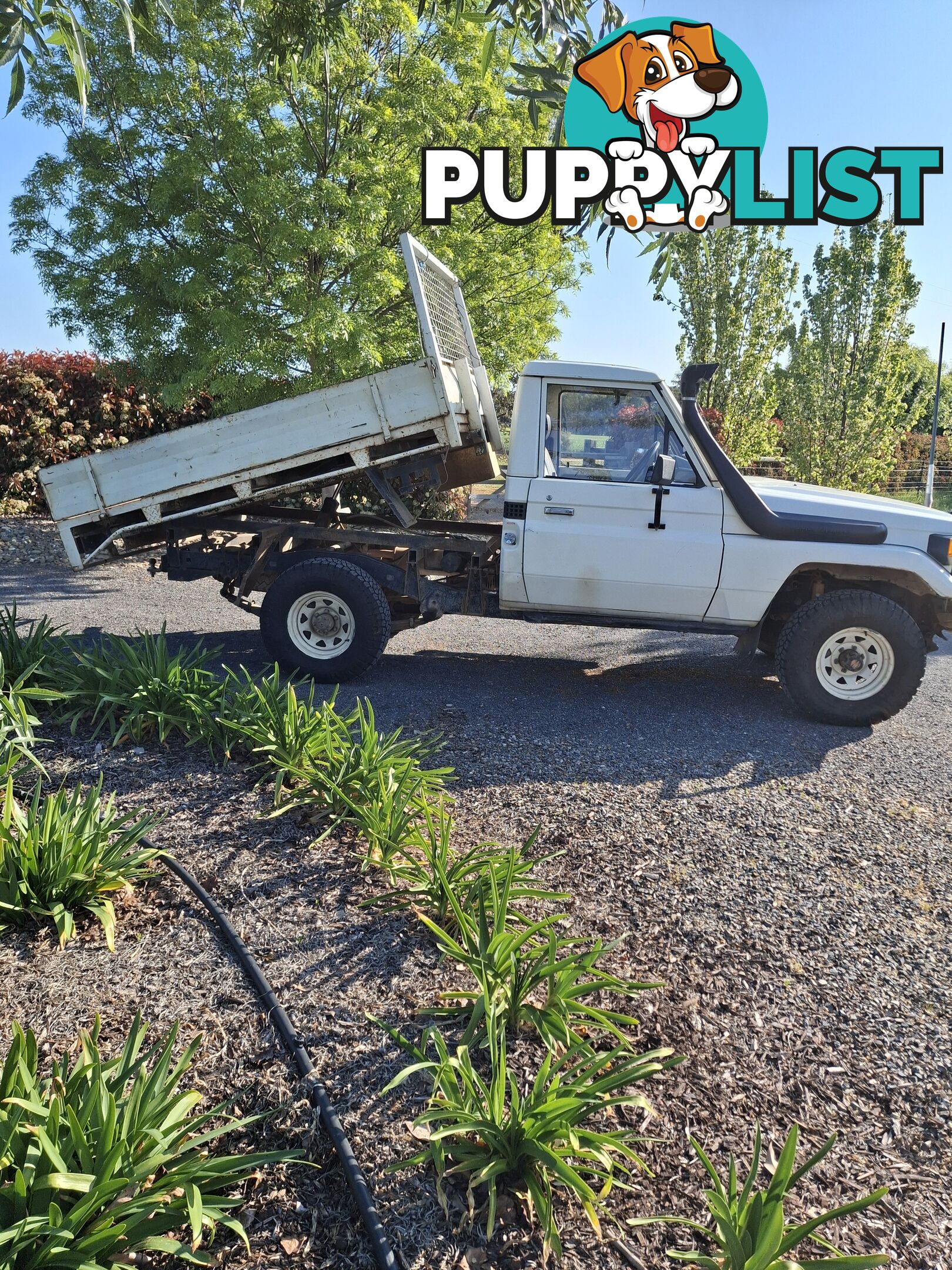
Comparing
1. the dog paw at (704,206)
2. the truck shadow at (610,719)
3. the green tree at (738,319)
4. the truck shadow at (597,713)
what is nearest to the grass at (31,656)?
the truck shadow at (597,713)

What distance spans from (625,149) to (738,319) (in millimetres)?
9229

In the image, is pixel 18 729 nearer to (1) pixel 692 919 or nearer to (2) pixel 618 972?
(2) pixel 618 972

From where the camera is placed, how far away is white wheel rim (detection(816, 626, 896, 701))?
541cm

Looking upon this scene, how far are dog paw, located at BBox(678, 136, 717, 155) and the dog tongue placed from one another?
10 centimetres

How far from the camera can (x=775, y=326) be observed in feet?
48.0

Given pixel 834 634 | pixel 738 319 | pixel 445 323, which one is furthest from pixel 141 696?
pixel 738 319

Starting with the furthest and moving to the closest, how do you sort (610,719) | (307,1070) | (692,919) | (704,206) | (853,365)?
(853,365)
(704,206)
(610,719)
(692,919)
(307,1070)

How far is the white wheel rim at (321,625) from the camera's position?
5.83 m

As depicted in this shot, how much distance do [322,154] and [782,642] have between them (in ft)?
22.1

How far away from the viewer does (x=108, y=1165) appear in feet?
5.59

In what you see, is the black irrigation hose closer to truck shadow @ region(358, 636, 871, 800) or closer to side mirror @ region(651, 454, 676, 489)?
truck shadow @ region(358, 636, 871, 800)

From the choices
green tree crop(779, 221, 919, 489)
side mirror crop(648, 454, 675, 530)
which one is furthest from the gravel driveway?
green tree crop(779, 221, 919, 489)

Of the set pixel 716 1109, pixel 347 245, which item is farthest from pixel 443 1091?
Result: pixel 347 245

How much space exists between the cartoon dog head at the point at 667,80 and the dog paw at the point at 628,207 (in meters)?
0.64
